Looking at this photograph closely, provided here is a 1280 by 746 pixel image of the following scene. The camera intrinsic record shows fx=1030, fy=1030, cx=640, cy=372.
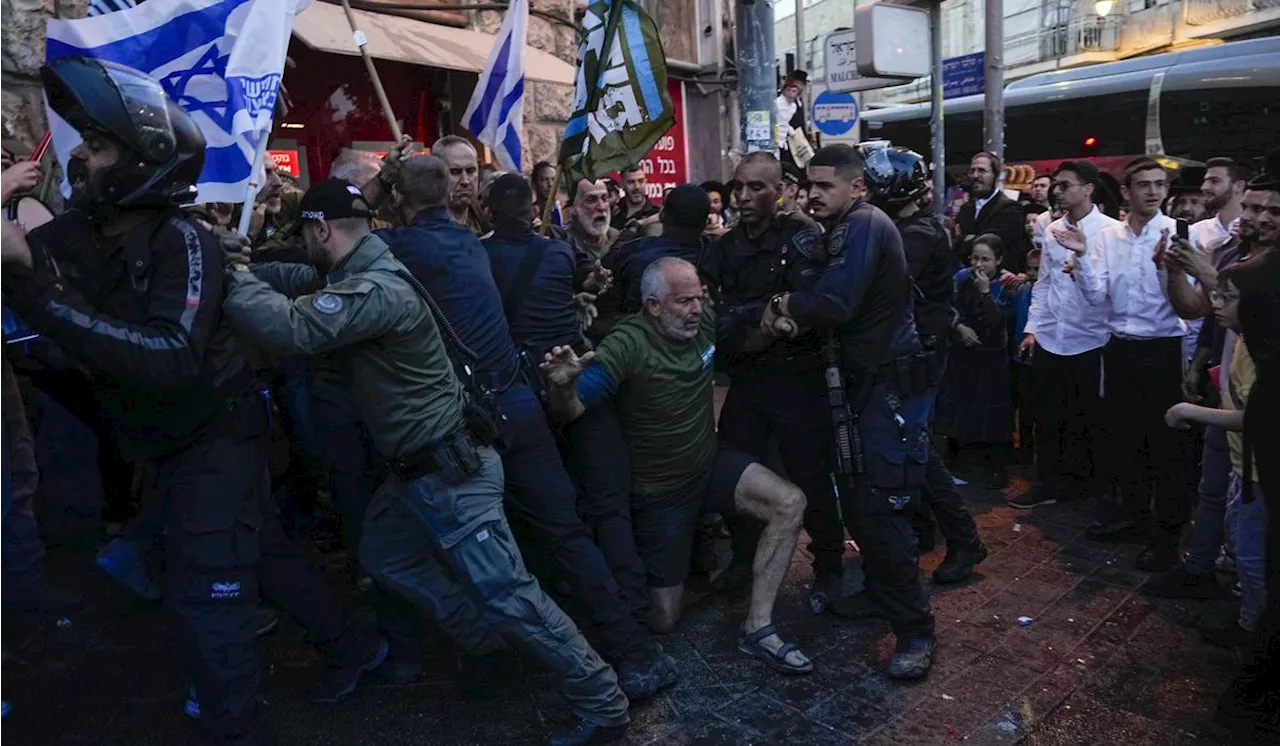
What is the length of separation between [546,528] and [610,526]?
0.34 m

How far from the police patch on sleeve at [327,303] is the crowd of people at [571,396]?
0.08 feet

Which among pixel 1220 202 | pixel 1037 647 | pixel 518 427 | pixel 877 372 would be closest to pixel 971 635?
pixel 1037 647

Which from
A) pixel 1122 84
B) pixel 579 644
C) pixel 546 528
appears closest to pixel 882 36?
pixel 546 528

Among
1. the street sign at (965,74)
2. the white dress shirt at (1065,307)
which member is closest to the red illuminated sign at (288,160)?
the white dress shirt at (1065,307)

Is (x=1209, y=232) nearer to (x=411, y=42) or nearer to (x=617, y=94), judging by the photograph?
(x=617, y=94)

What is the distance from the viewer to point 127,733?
3709mm

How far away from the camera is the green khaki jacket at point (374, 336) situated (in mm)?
3098

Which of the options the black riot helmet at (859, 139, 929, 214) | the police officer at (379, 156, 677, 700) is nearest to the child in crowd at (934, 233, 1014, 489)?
the black riot helmet at (859, 139, 929, 214)

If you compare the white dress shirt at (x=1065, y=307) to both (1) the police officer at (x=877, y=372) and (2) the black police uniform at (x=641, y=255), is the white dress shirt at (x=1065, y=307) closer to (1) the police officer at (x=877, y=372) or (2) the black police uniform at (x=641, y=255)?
(1) the police officer at (x=877, y=372)

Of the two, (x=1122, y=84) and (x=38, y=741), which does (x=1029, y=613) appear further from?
(x=1122, y=84)

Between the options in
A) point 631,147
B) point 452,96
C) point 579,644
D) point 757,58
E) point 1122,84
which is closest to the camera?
point 579,644

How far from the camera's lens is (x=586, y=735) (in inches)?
140

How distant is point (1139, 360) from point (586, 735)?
3575 millimetres

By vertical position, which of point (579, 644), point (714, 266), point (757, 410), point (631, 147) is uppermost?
point (631, 147)
